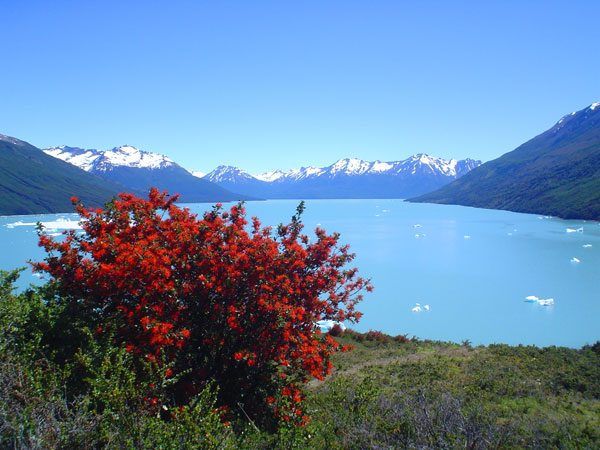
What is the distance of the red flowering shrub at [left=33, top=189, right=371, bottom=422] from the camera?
601cm

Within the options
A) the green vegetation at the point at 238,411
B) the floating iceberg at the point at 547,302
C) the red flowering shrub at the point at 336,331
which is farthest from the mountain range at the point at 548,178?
the green vegetation at the point at 238,411

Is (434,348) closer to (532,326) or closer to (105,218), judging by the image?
(532,326)

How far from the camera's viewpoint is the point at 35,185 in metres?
126

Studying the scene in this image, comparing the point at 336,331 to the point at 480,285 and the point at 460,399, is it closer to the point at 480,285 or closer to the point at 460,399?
the point at 460,399

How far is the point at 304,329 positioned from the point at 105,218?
14.0ft

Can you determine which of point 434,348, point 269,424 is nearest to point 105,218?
point 269,424

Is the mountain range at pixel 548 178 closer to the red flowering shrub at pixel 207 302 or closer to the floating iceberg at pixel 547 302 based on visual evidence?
the floating iceberg at pixel 547 302

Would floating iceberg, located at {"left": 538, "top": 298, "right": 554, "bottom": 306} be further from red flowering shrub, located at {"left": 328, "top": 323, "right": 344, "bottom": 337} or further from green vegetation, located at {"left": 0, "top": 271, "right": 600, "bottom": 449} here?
green vegetation, located at {"left": 0, "top": 271, "right": 600, "bottom": 449}

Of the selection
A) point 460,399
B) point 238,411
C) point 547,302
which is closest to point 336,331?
point 460,399

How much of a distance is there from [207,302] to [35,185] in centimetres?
14542

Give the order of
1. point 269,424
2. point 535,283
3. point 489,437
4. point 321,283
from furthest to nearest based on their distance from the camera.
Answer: point 535,283
point 321,283
point 269,424
point 489,437

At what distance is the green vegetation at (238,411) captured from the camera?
401 cm

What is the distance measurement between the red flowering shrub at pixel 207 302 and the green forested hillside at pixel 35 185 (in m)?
106

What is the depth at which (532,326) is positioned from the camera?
69.7 ft
